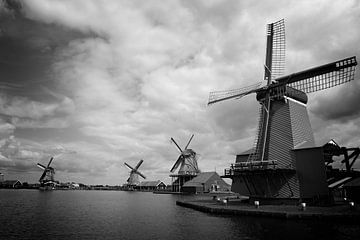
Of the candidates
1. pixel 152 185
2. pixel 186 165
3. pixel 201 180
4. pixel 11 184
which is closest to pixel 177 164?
pixel 186 165

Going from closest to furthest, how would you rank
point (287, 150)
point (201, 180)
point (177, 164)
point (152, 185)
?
point (287, 150), point (201, 180), point (177, 164), point (152, 185)

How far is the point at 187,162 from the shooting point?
103062mm

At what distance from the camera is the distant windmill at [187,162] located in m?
102

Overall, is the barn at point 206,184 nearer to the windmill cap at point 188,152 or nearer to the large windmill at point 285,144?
the windmill cap at point 188,152

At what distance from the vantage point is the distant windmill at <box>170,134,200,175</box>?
335 feet

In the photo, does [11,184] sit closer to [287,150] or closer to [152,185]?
[152,185]

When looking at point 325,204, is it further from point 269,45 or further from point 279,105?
point 269,45

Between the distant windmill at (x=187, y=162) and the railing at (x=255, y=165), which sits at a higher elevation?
the distant windmill at (x=187, y=162)

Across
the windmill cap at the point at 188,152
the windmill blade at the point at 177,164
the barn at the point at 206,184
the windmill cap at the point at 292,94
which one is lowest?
the barn at the point at 206,184

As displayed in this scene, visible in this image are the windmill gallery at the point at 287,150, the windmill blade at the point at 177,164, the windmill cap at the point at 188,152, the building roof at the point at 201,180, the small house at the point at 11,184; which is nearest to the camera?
the windmill gallery at the point at 287,150

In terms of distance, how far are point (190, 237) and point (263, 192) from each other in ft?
53.9

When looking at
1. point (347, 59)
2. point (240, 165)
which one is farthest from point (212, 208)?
point (347, 59)

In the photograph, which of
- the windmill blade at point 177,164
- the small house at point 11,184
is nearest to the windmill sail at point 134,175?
the windmill blade at point 177,164

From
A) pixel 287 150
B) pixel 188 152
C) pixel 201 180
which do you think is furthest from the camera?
pixel 188 152
